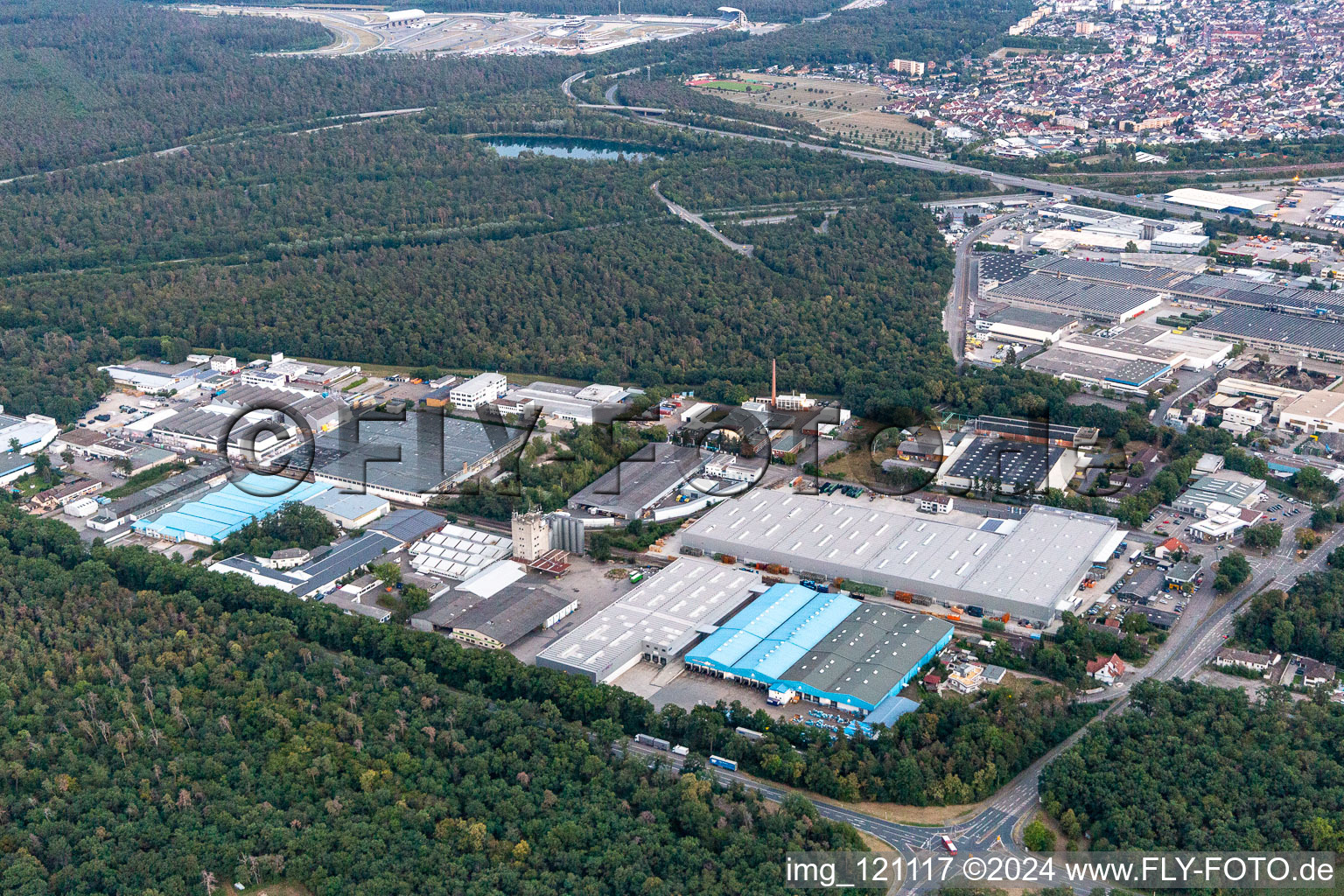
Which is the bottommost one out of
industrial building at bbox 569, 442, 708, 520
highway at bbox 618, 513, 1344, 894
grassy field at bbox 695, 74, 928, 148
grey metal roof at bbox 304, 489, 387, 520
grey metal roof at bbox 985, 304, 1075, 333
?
highway at bbox 618, 513, 1344, 894

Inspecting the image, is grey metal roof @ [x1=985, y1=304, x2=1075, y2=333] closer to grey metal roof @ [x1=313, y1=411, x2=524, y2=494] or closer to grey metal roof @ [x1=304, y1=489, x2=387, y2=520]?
grey metal roof @ [x1=313, y1=411, x2=524, y2=494]

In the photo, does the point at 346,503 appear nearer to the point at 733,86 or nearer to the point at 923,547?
the point at 923,547

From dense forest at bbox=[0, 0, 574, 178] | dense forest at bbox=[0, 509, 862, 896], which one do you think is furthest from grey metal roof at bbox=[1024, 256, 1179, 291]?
dense forest at bbox=[0, 0, 574, 178]

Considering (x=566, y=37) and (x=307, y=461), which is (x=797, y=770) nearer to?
(x=307, y=461)

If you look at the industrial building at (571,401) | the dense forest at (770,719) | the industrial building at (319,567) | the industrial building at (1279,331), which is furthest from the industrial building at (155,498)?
the industrial building at (1279,331)

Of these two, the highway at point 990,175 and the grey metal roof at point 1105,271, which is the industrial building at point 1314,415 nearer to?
the grey metal roof at point 1105,271

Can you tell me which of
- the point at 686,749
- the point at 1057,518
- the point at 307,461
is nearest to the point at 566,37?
the point at 307,461
